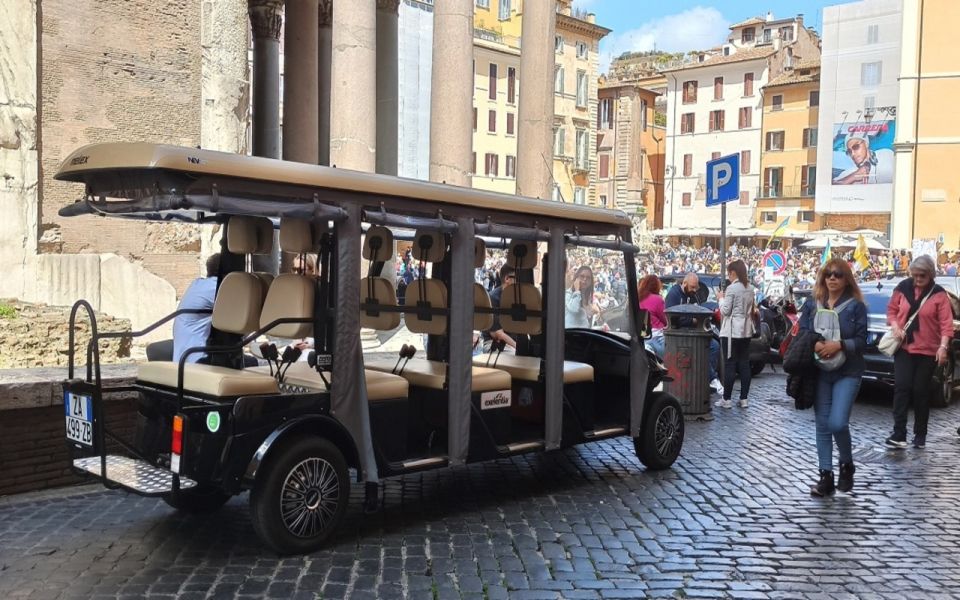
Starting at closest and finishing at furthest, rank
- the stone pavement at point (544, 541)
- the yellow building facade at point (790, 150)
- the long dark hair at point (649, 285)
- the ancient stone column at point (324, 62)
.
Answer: the stone pavement at point (544, 541) < the long dark hair at point (649, 285) < the ancient stone column at point (324, 62) < the yellow building facade at point (790, 150)

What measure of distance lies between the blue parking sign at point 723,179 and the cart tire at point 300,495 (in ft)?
26.2

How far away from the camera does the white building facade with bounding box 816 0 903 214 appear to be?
5534 cm

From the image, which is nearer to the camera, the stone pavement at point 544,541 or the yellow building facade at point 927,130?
the stone pavement at point 544,541

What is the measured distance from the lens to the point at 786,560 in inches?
222

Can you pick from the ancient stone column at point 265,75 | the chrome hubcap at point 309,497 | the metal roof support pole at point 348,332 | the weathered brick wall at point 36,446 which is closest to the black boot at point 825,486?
the metal roof support pole at point 348,332

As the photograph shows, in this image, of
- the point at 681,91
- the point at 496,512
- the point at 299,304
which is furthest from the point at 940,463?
the point at 681,91

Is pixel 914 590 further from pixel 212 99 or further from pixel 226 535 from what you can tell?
pixel 212 99

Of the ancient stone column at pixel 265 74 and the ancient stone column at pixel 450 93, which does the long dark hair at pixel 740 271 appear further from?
the ancient stone column at pixel 265 74

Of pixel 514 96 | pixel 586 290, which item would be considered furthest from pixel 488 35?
pixel 586 290

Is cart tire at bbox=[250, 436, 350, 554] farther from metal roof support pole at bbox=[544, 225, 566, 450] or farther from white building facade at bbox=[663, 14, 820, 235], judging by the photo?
white building facade at bbox=[663, 14, 820, 235]

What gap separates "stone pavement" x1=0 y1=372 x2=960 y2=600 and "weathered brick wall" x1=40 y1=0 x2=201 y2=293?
625 centimetres

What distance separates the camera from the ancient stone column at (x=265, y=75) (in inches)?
738

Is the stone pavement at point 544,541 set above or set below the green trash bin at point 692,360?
below

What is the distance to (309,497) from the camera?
544cm
